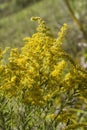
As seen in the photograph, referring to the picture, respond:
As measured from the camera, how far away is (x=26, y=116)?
16.5 feet

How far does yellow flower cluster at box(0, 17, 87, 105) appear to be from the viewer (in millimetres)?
4809

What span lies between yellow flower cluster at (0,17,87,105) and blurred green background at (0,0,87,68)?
9.16m

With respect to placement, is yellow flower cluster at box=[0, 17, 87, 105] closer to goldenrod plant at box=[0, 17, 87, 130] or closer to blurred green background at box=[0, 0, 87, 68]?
goldenrod plant at box=[0, 17, 87, 130]

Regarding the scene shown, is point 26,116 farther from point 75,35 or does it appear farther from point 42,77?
point 75,35

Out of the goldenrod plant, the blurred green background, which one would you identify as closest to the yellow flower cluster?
the goldenrod plant

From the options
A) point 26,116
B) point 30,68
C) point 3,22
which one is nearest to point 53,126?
point 26,116

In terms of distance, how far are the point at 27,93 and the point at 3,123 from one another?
0.45m

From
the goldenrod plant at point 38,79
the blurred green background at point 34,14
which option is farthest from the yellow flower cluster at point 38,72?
the blurred green background at point 34,14

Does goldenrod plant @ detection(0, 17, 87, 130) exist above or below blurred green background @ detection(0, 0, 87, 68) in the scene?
below

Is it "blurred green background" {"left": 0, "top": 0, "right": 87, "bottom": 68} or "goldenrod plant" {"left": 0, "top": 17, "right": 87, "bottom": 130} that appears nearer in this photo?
"goldenrod plant" {"left": 0, "top": 17, "right": 87, "bottom": 130}

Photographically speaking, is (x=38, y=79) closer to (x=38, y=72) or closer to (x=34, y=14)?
(x=38, y=72)

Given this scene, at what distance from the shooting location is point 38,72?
16.0 ft

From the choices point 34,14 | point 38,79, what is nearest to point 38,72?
point 38,79

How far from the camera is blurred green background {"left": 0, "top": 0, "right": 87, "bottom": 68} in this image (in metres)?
16.1
